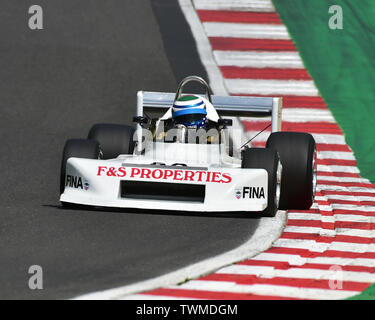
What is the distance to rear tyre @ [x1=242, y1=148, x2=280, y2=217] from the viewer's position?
1068cm

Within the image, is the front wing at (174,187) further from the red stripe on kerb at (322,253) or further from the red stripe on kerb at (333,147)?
the red stripe on kerb at (333,147)

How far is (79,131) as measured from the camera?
620 inches

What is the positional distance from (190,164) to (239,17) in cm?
952

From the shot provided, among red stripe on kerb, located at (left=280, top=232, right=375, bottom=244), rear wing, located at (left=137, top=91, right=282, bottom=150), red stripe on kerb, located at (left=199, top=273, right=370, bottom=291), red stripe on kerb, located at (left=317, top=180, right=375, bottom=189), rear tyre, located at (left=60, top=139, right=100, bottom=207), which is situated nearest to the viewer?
red stripe on kerb, located at (left=199, top=273, right=370, bottom=291)

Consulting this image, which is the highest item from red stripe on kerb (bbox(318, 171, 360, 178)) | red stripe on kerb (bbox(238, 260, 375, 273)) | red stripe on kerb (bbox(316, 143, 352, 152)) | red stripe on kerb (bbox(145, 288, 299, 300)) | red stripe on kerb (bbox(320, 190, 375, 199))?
red stripe on kerb (bbox(316, 143, 352, 152))

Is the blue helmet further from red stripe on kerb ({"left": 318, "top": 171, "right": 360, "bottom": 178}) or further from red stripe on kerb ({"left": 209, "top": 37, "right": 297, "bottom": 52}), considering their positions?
red stripe on kerb ({"left": 209, "top": 37, "right": 297, "bottom": 52})

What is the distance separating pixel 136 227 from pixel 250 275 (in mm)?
2133

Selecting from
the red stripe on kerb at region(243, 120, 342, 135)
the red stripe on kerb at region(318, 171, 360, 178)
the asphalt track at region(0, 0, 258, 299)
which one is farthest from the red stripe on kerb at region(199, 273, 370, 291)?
the red stripe on kerb at region(243, 120, 342, 135)

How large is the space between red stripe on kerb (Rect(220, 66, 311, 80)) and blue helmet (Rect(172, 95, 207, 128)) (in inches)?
246

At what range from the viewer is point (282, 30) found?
771 inches
